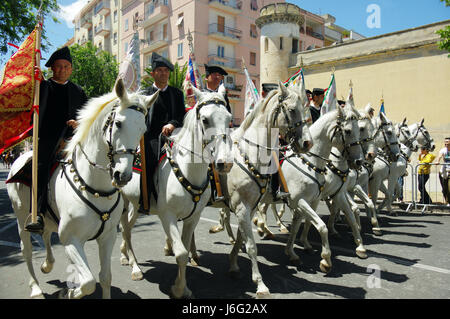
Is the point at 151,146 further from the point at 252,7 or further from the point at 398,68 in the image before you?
the point at 252,7

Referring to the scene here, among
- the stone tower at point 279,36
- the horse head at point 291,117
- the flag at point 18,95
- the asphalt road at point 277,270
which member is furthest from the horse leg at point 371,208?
the stone tower at point 279,36

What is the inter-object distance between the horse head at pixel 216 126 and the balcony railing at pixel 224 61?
30676 mm

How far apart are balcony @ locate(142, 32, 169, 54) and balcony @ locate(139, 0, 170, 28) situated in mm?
1679

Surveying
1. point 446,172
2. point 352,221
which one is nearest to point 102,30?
A: point 446,172

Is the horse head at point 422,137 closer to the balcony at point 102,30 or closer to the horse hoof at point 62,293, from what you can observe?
the horse hoof at point 62,293

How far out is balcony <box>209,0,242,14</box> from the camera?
32781 millimetres

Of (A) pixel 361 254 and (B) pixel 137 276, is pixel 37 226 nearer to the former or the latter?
(B) pixel 137 276

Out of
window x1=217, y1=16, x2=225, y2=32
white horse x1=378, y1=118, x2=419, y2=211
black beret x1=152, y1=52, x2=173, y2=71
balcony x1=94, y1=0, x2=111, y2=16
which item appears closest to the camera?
black beret x1=152, y1=52, x2=173, y2=71

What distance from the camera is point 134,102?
9.95 feet

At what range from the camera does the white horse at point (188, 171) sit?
3.48 metres

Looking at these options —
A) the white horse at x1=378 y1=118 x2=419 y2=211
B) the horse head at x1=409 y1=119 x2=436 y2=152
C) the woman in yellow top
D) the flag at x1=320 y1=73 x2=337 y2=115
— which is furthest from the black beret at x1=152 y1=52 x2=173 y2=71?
the horse head at x1=409 y1=119 x2=436 y2=152

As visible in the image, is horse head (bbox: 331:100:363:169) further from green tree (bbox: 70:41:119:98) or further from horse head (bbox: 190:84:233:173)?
green tree (bbox: 70:41:119:98)

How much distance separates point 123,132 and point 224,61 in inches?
1289

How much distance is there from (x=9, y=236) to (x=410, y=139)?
12184mm
